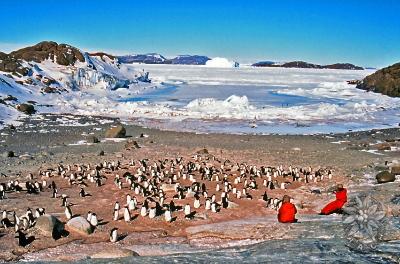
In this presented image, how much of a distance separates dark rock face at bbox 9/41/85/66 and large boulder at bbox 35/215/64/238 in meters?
41.6

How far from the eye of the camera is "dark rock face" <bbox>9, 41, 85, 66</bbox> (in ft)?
165

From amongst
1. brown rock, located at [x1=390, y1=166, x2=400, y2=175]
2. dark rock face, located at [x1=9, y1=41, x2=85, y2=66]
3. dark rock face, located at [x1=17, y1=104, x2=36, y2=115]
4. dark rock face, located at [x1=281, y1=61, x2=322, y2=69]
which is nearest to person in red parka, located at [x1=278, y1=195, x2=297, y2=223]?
brown rock, located at [x1=390, y1=166, x2=400, y2=175]

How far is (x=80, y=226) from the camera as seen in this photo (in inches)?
398

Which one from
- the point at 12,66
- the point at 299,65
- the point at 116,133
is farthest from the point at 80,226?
the point at 299,65

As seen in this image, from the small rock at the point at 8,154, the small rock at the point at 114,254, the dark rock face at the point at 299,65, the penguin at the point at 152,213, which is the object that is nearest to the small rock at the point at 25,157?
the small rock at the point at 8,154

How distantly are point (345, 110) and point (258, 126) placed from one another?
10.2 m

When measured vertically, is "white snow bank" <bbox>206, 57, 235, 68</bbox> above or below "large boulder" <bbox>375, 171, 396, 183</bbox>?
above

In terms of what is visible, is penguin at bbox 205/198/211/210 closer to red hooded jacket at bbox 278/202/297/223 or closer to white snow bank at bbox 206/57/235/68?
red hooded jacket at bbox 278/202/297/223

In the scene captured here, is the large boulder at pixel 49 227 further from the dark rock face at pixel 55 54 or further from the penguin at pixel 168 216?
the dark rock face at pixel 55 54

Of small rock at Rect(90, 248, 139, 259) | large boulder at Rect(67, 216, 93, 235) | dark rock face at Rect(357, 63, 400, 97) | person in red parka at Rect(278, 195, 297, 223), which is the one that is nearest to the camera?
small rock at Rect(90, 248, 139, 259)

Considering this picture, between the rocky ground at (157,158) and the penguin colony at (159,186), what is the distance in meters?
0.16

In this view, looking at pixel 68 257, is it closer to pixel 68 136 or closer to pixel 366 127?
pixel 68 136

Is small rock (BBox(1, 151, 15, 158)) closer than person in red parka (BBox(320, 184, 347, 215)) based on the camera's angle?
No

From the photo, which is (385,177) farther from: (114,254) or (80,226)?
(114,254)
